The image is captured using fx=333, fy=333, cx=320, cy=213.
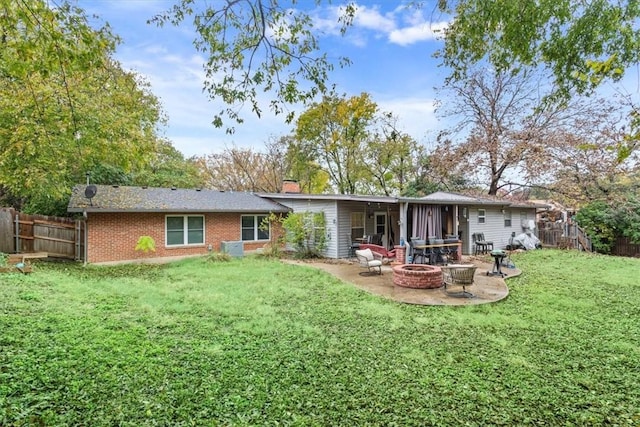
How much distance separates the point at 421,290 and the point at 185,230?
32.1ft

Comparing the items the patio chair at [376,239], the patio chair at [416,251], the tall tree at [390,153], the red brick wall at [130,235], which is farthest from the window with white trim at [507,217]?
the red brick wall at [130,235]

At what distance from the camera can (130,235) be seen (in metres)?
12.4

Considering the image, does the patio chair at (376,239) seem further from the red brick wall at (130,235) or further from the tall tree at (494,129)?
the tall tree at (494,129)

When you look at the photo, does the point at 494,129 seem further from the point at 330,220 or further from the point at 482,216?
the point at 330,220

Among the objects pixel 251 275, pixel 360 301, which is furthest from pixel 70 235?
pixel 360 301

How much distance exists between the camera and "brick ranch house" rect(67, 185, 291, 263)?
11.7 m

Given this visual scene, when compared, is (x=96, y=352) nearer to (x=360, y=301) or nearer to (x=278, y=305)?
(x=278, y=305)

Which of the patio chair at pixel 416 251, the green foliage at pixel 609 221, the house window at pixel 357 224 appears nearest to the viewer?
the patio chair at pixel 416 251

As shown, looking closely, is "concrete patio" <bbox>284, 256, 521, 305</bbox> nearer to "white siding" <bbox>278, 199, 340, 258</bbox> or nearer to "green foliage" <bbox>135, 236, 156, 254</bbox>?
"white siding" <bbox>278, 199, 340, 258</bbox>

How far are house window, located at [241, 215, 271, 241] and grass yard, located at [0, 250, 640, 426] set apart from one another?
742 cm

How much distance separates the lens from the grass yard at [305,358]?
3.26 m

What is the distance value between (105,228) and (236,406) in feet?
36.2

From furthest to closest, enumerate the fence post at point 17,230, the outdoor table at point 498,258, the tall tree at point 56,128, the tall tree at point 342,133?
the tall tree at point 342,133 < the fence post at point 17,230 < the outdoor table at point 498,258 < the tall tree at point 56,128

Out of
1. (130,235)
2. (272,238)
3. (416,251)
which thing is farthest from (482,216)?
(130,235)
